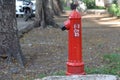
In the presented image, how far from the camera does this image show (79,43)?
7.16 meters

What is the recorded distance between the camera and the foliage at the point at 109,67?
26.3 ft

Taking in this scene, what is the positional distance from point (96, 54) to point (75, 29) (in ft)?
14.0

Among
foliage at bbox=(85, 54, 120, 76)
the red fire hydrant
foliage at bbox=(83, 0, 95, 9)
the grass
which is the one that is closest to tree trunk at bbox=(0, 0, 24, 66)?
the grass

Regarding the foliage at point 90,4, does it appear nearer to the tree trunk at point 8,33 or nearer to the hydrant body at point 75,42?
the tree trunk at point 8,33

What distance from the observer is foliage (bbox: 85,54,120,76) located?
8.02m

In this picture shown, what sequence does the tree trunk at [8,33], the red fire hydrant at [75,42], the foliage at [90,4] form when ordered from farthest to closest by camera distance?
the foliage at [90,4]
the tree trunk at [8,33]
the red fire hydrant at [75,42]

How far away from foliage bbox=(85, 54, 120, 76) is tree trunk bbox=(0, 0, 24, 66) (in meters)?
A: 1.77

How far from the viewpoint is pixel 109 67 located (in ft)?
28.7

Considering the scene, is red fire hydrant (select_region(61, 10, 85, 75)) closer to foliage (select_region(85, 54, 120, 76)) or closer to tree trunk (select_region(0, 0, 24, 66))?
foliage (select_region(85, 54, 120, 76))

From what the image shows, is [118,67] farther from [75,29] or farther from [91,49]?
[91,49]

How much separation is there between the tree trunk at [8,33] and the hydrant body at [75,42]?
2387mm

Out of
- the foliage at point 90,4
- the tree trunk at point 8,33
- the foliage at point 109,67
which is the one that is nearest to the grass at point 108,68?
the foliage at point 109,67

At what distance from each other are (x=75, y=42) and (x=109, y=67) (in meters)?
1.88

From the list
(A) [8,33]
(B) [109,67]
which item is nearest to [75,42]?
(B) [109,67]
